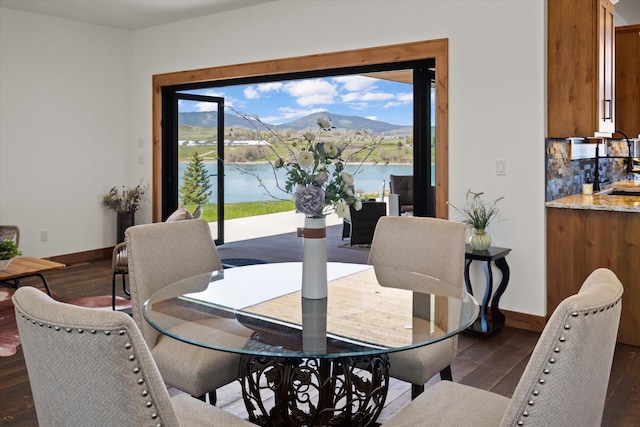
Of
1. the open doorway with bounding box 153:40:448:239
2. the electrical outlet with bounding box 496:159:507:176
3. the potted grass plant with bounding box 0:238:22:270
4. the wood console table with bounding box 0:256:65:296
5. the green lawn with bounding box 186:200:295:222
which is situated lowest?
the wood console table with bounding box 0:256:65:296

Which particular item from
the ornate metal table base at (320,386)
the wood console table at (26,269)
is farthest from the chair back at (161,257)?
the wood console table at (26,269)

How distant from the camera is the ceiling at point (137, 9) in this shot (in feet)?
18.0

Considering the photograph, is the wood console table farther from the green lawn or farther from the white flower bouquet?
the white flower bouquet

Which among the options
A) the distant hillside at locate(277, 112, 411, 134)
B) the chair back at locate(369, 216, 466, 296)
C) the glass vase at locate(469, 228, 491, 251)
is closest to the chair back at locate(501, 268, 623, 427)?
the chair back at locate(369, 216, 466, 296)

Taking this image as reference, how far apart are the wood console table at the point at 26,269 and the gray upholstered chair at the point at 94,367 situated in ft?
10.8

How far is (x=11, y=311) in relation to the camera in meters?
4.44

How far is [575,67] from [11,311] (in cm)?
457

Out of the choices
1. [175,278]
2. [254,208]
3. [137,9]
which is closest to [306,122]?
[254,208]

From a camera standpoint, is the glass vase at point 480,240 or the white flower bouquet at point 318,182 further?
the glass vase at point 480,240

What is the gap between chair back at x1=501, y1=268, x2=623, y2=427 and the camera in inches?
45.7

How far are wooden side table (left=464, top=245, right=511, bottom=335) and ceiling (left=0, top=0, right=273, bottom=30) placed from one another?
3.17m

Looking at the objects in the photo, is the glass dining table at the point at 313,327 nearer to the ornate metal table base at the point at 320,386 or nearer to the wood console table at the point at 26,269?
the ornate metal table base at the point at 320,386

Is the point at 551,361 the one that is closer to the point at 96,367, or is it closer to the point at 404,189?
the point at 96,367

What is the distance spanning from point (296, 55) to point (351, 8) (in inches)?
27.0
